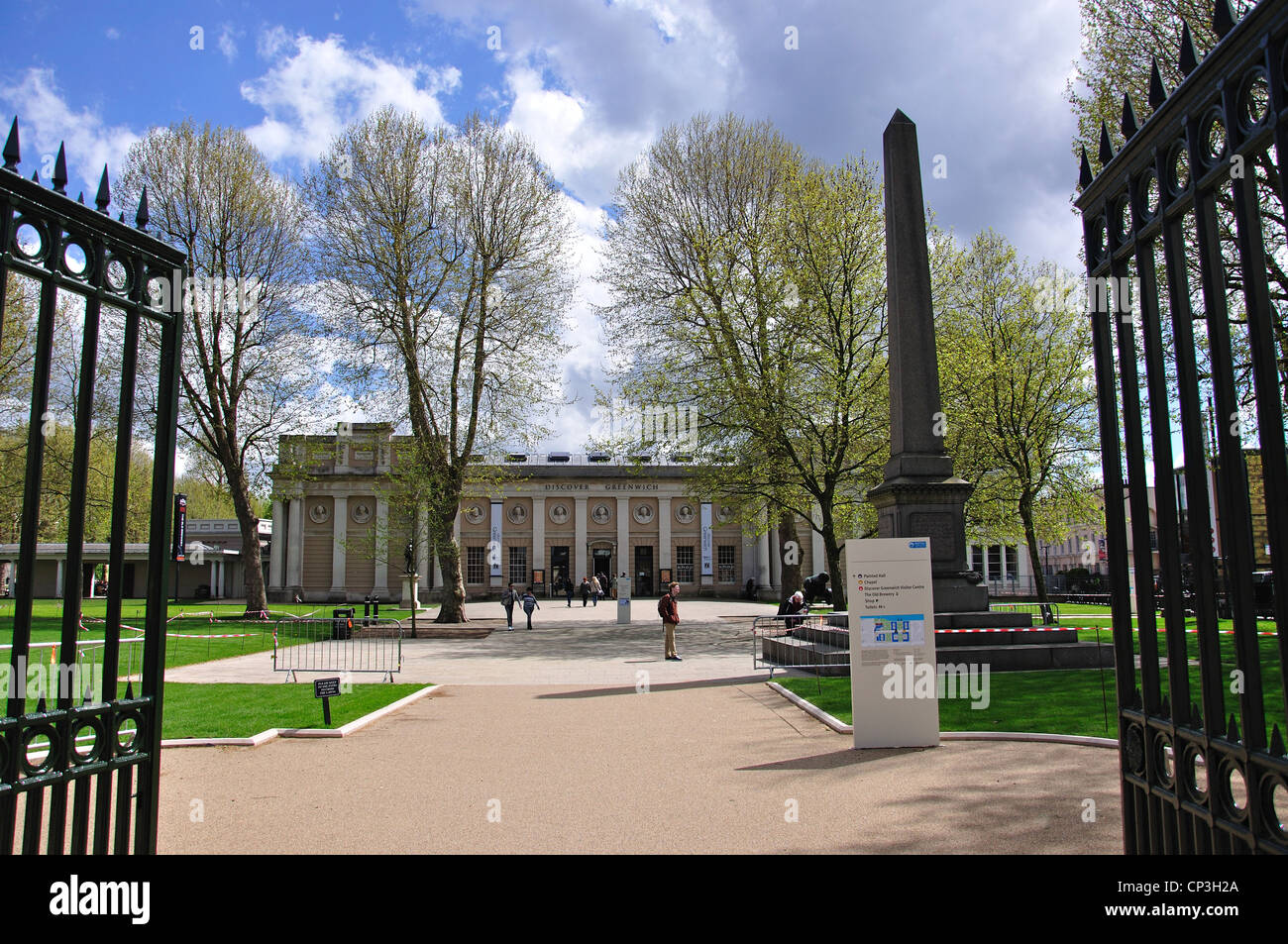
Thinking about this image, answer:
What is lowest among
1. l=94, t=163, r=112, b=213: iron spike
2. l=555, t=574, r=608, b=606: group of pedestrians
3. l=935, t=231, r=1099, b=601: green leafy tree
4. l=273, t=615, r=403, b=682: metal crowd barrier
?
l=273, t=615, r=403, b=682: metal crowd barrier

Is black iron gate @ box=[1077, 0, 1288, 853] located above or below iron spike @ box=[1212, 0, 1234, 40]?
below

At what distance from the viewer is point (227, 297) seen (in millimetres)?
30438

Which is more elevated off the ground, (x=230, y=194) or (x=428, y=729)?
(x=230, y=194)

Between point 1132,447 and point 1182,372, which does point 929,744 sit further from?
point 1182,372

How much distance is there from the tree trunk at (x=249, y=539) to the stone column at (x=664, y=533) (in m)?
29.2

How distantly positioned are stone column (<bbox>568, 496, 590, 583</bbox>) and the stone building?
7cm

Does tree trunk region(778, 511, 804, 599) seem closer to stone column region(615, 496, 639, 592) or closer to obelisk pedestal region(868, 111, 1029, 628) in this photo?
obelisk pedestal region(868, 111, 1029, 628)

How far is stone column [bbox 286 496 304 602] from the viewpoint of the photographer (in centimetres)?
5650

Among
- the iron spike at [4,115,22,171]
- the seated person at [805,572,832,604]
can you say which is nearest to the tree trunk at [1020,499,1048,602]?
the seated person at [805,572,832,604]

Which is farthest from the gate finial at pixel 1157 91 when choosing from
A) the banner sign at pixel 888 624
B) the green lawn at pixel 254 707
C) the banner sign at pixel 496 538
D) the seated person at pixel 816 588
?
the banner sign at pixel 496 538

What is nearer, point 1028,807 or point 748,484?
point 1028,807

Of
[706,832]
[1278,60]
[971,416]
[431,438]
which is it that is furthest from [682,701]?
[431,438]

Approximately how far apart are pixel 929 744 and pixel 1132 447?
20.9 ft

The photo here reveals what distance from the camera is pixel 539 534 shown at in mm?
57594
